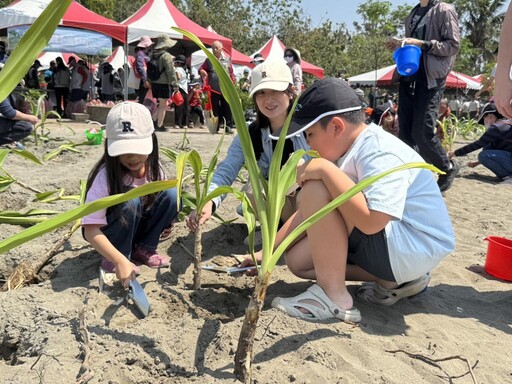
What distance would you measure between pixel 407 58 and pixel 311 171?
84.0 inches

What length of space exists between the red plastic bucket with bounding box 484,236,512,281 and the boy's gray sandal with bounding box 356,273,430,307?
543 mm

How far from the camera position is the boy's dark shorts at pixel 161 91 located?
766 cm

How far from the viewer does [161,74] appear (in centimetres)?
761

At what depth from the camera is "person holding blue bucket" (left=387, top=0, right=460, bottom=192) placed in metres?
3.34

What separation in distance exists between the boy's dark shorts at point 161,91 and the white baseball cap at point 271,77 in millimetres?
5710

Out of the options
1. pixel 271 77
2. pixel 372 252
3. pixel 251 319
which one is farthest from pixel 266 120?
pixel 251 319

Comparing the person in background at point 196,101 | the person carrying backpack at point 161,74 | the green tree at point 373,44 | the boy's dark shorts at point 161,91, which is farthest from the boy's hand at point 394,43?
the green tree at point 373,44

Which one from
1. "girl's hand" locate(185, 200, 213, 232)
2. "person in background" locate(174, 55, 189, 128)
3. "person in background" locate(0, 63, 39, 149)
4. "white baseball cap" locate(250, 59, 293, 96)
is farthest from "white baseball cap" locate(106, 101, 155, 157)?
"person in background" locate(174, 55, 189, 128)

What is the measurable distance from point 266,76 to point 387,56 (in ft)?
99.0

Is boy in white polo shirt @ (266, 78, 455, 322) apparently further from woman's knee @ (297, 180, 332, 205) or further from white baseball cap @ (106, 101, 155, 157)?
white baseball cap @ (106, 101, 155, 157)

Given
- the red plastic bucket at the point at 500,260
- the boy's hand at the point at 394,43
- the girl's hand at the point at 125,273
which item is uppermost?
the boy's hand at the point at 394,43

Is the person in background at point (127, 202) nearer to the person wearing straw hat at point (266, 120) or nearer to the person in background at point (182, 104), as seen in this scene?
the person wearing straw hat at point (266, 120)

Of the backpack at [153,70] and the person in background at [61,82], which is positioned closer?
the backpack at [153,70]

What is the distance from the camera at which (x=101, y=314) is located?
1.62 metres
